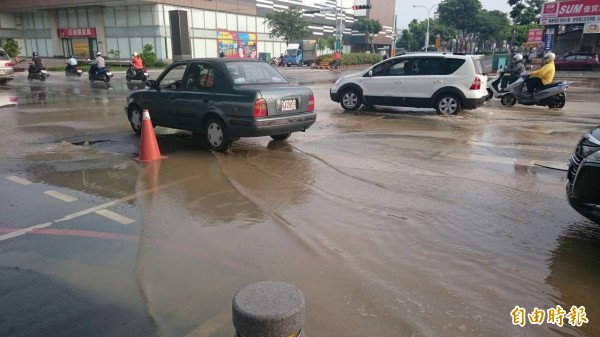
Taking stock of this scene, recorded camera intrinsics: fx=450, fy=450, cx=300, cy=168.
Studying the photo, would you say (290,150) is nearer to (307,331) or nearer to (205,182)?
(205,182)

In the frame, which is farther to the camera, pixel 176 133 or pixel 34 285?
pixel 176 133

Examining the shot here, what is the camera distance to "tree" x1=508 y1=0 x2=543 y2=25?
74938mm

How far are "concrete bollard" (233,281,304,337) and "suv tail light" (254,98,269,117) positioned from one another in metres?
5.33

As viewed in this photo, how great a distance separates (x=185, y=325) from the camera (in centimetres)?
308

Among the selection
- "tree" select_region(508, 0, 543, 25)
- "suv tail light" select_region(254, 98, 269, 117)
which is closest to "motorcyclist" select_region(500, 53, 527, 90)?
"suv tail light" select_region(254, 98, 269, 117)

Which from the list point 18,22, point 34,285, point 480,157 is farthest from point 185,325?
point 18,22

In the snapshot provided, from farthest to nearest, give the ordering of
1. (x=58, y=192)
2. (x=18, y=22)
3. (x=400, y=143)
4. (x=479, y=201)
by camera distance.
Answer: (x=18, y=22), (x=400, y=143), (x=58, y=192), (x=479, y=201)

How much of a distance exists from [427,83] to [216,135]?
663cm

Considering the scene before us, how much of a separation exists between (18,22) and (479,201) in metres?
64.9

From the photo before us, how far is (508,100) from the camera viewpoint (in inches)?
571

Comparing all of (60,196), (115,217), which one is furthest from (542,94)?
(60,196)

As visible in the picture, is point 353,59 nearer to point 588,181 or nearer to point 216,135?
point 216,135

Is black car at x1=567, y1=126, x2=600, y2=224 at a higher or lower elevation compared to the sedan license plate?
lower

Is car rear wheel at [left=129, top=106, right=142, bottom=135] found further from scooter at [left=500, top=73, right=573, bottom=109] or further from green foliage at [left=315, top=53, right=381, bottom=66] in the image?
green foliage at [left=315, top=53, right=381, bottom=66]
